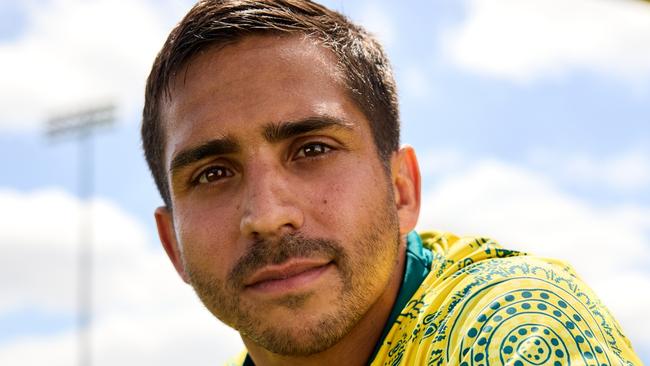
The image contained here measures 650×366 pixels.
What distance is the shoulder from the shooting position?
2.02 m

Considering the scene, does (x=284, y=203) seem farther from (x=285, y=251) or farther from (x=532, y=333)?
(x=532, y=333)

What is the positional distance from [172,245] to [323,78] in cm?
98

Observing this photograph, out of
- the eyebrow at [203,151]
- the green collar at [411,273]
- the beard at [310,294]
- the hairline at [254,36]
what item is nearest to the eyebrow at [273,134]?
the eyebrow at [203,151]

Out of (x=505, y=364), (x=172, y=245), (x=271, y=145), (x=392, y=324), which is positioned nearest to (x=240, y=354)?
(x=172, y=245)

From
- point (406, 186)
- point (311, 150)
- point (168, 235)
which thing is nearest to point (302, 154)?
point (311, 150)

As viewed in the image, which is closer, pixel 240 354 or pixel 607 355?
pixel 607 355

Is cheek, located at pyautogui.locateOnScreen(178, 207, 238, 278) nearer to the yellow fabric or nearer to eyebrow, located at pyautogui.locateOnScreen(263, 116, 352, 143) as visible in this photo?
eyebrow, located at pyautogui.locateOnScreen(263, 116, 352, 143)

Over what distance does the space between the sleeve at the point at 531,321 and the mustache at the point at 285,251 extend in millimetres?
355

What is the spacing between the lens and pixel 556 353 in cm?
199

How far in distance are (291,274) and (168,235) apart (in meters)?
1.01

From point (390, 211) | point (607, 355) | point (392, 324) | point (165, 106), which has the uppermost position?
point (165, 106)

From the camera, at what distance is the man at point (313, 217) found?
91.2 inches

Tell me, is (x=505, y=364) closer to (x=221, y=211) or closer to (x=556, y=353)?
(x=556, y=353)

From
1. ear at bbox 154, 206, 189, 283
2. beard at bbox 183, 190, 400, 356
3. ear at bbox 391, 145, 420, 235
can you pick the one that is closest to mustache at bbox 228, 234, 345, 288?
beard at bbox 183, 190, 400, 356
